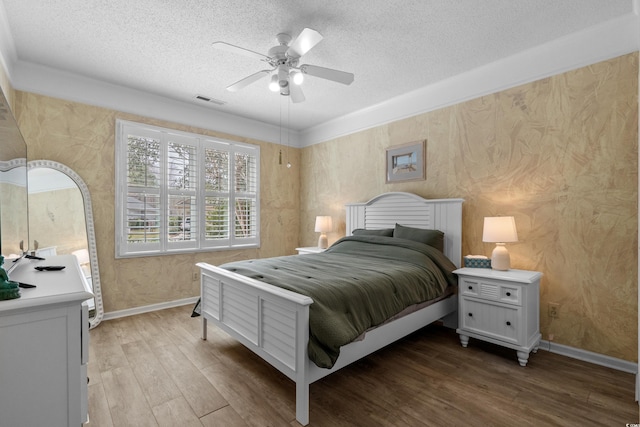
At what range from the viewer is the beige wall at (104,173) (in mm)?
3154

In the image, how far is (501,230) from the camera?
2.69 m

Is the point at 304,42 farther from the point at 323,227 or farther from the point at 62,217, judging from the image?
the point at 62,217

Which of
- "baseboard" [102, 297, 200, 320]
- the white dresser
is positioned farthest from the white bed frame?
"baseboard" [102, 297, 200, 320]

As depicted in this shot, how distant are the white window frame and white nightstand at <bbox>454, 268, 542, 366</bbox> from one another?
127 inches

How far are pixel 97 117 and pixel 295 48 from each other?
8.96 ft

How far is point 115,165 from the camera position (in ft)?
11.8

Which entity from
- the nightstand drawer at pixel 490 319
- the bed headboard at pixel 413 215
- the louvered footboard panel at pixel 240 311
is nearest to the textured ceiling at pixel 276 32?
the bed headboard at pixel 413 215

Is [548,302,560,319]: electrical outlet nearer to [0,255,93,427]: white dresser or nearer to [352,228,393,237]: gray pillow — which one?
[352,228,393,237]: gray pillow

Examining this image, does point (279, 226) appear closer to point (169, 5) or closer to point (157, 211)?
point (157, 211)

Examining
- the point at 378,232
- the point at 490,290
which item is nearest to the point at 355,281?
the point at 490,290

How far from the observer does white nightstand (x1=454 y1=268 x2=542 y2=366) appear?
8.06 feet

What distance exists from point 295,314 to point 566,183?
2645 mm

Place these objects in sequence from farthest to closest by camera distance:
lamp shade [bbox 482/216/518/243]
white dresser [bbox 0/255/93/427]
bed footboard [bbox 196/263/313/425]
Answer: lamp shade [bbox 482/216/518/243]
bed footboard [bbox 196/263/313/425]
white dresser [bbox 0/255/93/427]

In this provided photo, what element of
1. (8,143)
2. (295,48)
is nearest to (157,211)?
(8,143)
